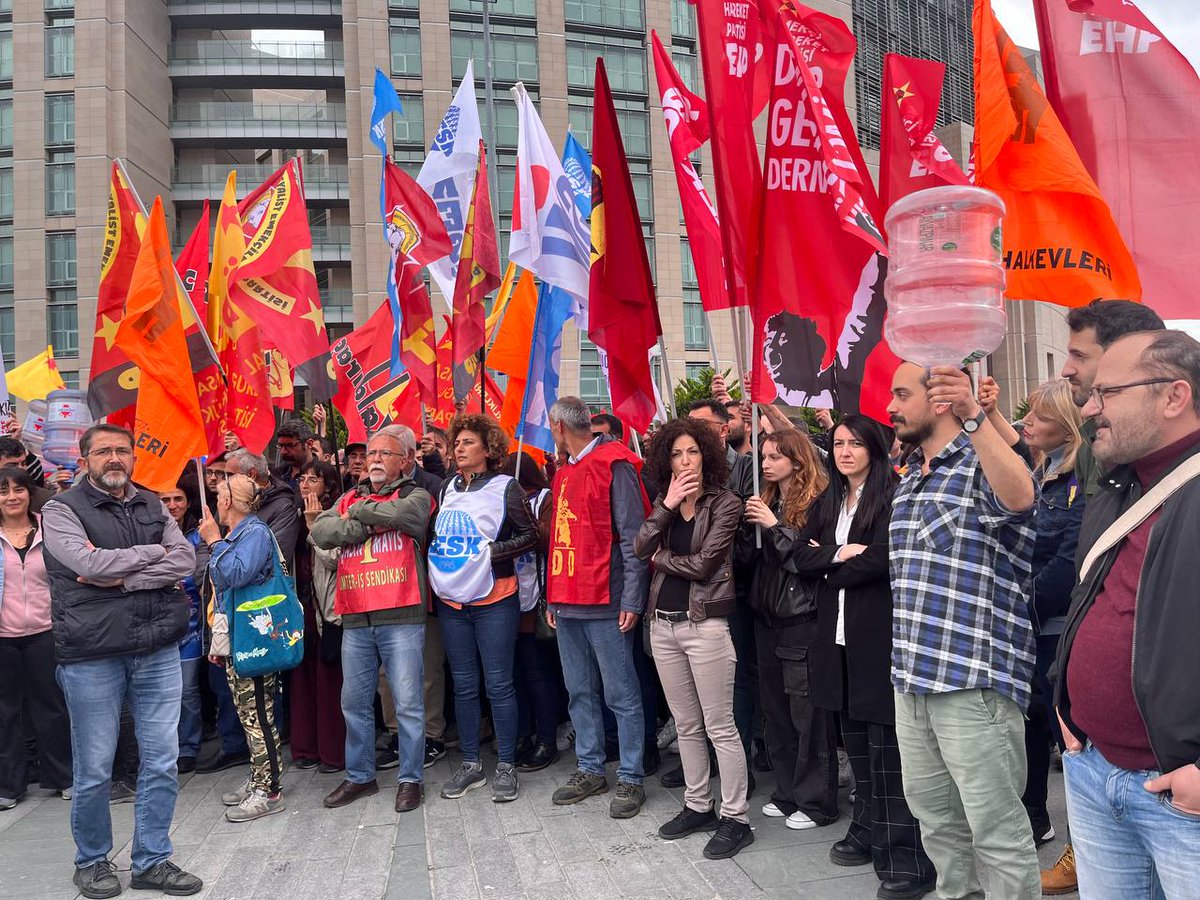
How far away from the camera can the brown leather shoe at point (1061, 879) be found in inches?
164

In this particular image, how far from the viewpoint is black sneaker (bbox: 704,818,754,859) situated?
15.3 ft

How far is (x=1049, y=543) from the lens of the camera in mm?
4262

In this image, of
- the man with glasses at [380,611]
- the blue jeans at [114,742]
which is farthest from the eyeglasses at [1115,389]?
the blue jeans at [114,742]

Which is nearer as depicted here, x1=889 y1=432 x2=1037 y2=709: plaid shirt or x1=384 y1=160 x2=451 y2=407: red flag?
x1=889 y1=432 x2=1037 y2=709: plaid shirt

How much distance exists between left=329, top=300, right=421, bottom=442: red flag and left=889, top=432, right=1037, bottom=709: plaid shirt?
5378 millimetres

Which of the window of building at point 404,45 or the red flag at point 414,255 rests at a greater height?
the window of building at point 404,45

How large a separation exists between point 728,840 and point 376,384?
5527mm

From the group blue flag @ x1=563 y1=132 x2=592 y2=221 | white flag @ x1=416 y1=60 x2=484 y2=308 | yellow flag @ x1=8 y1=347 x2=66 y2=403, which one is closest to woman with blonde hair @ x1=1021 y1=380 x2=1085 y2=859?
blue flag @ x1=563 y1=132 x2=592 y2=221

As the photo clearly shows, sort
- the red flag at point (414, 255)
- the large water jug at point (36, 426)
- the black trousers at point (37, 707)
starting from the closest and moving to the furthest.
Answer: the black trousers at point (37, 707) → the red flag at point (414, 255) → the large water jug at point (36, 426)

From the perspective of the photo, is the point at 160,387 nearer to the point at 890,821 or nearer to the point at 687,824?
the point at 687,824

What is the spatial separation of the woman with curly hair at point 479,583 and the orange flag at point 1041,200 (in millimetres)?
3159

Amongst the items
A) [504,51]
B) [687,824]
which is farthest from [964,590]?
[504,51]

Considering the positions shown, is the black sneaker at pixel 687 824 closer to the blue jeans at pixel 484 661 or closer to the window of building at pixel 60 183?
the blue jeans at pixel 484 661

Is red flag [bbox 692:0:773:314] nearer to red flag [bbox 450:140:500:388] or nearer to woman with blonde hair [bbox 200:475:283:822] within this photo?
red flag [bbox 450:140:500:388]
